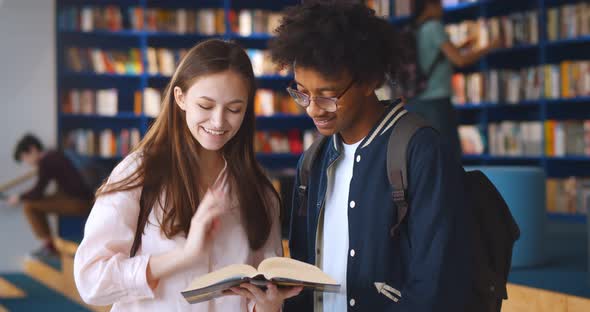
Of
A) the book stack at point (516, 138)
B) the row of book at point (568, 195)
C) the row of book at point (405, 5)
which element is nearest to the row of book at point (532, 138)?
the book stack at point (516, 138)

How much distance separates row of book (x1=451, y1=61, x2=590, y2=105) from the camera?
5.90 m

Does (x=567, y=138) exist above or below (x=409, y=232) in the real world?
above

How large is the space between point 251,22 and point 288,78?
0.74 m

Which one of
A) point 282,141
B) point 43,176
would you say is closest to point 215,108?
point 43,176

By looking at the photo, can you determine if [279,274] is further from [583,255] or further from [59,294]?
[59,294]

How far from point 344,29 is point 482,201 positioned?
0.52m

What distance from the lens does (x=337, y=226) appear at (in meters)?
1.77

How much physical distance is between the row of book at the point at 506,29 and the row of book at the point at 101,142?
3437 mm

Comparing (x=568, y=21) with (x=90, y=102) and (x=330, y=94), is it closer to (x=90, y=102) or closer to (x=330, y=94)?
(x=90, y=102)

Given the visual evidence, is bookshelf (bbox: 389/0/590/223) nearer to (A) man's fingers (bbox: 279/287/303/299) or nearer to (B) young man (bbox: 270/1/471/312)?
(B) young man (bbox: 270/1/471/312)

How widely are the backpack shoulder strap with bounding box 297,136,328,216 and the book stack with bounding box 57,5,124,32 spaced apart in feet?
19.8

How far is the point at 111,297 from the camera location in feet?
5.42

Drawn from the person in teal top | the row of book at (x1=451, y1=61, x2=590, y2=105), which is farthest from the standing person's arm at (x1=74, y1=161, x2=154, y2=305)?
the row of book at (x1=451, y1=61, x2=590, y2=105)

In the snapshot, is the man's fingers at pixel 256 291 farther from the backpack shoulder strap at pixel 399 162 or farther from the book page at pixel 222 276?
the backpack shoulder strap at pixel 399 162
